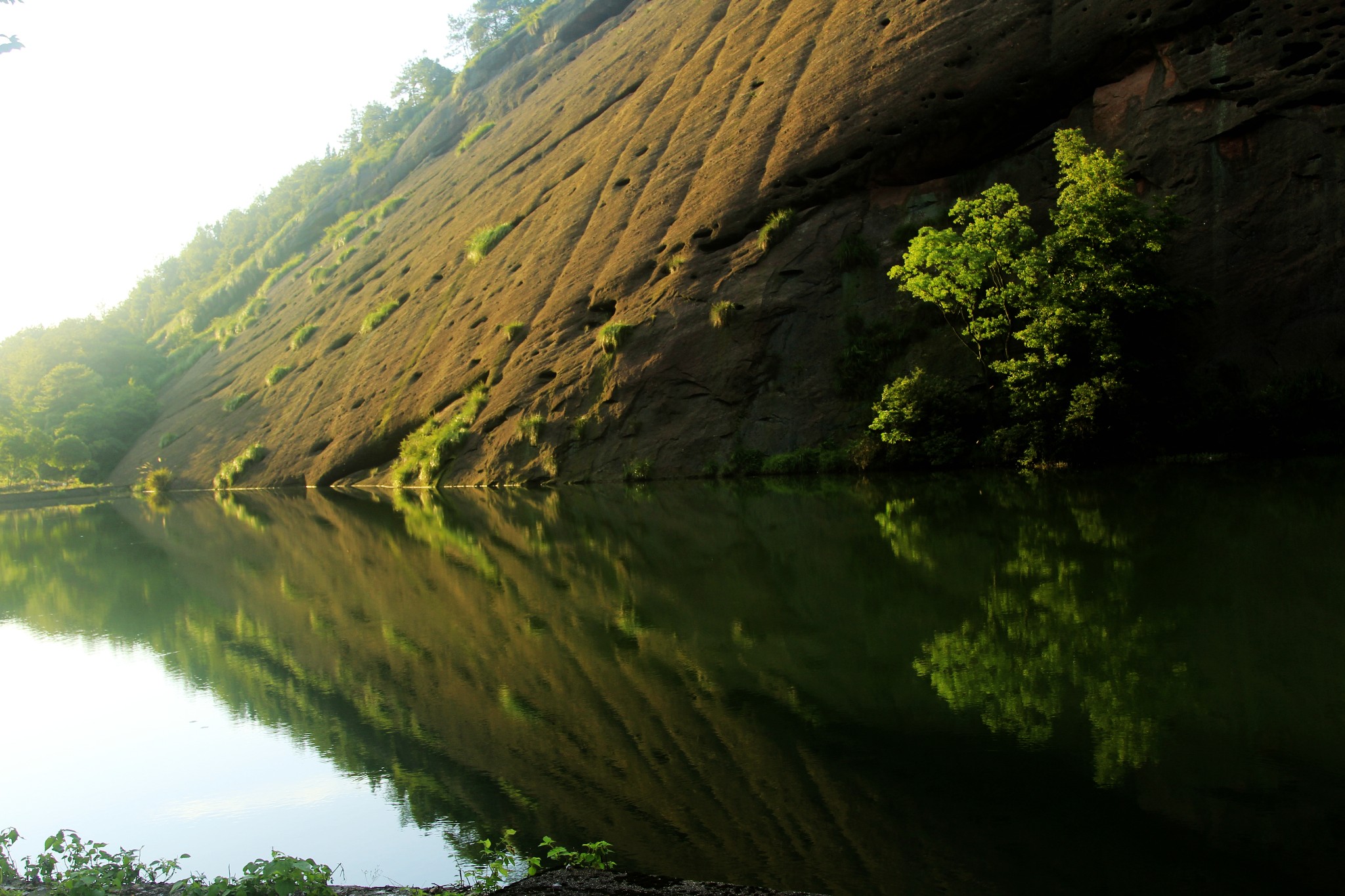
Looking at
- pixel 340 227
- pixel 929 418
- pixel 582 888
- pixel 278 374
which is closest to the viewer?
pixel 582 888

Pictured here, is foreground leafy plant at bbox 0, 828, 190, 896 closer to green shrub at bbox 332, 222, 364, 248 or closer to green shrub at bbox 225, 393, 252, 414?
green shrub at bbox 225, 393, 252, 414

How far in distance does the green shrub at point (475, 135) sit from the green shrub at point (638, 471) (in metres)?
37.0

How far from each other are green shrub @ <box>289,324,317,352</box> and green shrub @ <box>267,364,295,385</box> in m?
1.56

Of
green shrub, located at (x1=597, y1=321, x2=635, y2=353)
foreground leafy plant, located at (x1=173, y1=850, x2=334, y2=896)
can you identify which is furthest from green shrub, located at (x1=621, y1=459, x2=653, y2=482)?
foreground leafy plant, located at (x1=173, y1=850, x2=334, y2=896)

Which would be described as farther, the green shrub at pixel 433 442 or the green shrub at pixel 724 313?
the green shrub at pixel 433 442

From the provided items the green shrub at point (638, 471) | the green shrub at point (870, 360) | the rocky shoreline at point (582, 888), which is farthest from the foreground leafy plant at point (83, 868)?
the green shrub at point (870, 360)

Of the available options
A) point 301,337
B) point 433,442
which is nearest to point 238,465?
point 301,337

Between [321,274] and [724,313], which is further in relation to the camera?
[321,274]

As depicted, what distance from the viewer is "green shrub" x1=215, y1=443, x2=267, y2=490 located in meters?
39.7

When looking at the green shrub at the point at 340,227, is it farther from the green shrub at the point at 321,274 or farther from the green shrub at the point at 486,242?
the green shrub at the point at 486,242

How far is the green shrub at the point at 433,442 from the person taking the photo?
29.7m

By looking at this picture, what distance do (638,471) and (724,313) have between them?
5007mm

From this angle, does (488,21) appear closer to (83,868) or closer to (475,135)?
(475,135)

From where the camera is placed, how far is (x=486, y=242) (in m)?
38.5
